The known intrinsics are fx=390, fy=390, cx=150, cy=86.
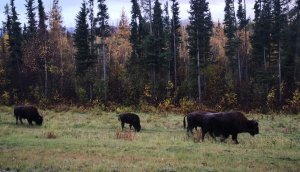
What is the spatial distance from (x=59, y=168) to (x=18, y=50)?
187 feet

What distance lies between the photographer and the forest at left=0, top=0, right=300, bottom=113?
171 feet

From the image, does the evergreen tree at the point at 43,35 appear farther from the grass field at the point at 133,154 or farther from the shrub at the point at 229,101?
the grass field at the point at 133,154

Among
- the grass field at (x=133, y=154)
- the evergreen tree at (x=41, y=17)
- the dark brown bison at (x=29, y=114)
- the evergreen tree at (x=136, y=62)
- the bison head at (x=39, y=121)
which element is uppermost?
the evergreen tree at (x=41, y=17)

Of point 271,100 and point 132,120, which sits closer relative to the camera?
point 132,120

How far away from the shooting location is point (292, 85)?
5375 cm

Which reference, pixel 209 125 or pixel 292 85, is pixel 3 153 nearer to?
pixel 209 125

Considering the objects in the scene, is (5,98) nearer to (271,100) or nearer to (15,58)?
(15,58)

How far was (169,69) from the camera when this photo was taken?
57812mm

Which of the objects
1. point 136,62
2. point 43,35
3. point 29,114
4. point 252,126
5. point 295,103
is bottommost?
point 295,103

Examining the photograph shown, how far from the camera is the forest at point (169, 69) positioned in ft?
171

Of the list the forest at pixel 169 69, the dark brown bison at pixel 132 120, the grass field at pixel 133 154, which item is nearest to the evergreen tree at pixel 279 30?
the forest at pixel 169 69

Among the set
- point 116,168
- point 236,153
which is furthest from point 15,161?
point 236,153

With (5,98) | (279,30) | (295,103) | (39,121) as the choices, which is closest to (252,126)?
(39,121)

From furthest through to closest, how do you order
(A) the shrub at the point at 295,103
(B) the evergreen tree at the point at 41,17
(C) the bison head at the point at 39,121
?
(B) the evergreen tree at the point at 41,17 < (A) the shrub at the point at 295,103 < (C) the bison head at the point at 39,121
